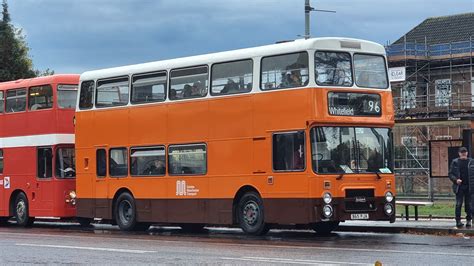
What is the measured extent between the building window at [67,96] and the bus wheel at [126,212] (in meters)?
4.42

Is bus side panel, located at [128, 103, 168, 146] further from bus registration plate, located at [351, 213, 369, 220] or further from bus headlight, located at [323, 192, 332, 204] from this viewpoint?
bus registration plate, located at [351, 213, 369, 220]

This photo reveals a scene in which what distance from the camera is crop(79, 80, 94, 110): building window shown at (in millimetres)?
26219

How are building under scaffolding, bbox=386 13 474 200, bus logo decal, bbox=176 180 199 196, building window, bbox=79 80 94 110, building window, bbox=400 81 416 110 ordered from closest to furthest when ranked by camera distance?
1. bus logo decal, bbox=176 180 199 196
2. building window, bbox=79 80 94 110
3. building under scaffolding, bbox=386 13 474 200
4. building window, bbox=400 81 416 110

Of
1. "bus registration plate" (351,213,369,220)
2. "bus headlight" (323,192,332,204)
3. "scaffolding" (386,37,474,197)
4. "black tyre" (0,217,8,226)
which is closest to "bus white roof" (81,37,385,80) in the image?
"bus headlight" (323,192,332,204)

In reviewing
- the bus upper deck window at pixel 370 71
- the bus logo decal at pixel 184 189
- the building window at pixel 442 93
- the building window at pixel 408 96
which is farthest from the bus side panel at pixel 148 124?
the building window at pixel 408 96

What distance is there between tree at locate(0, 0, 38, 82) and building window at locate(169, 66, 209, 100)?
32714 mm

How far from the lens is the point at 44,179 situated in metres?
28.1

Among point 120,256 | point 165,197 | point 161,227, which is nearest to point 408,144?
point 161,227

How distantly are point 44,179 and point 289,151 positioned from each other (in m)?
10.6

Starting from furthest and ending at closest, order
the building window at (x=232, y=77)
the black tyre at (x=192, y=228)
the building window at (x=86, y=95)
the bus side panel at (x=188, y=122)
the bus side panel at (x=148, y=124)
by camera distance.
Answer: the building window at (x=86, y=95)
the black tyre at (x=192, y=228)
the bus side panel at (x=148, y=124)
the bus side panel at (x=188, y=122)
the building window at (x=232, y=77)

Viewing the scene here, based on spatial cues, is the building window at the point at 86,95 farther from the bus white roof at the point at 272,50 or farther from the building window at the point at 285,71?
the building window at the point at 285,71

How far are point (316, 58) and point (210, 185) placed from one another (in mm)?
4437

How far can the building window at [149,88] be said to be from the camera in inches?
942

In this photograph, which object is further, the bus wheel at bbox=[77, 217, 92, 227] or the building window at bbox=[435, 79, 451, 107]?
the building window at bbox=[435, 79, 451, 107]
